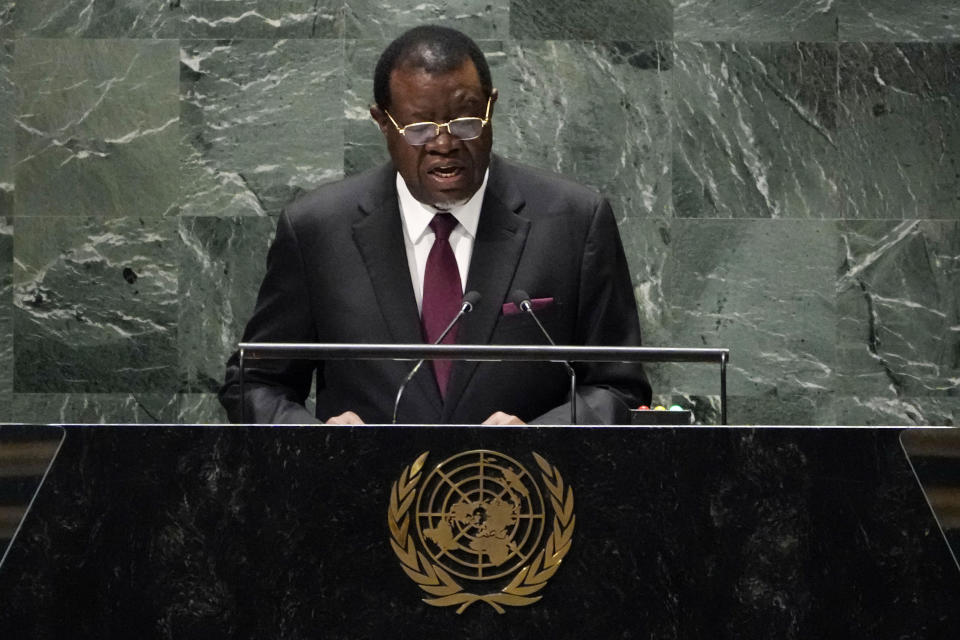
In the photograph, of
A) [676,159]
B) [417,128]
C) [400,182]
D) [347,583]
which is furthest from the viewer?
[676,159]

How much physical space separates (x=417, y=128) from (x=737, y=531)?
1.35 meters

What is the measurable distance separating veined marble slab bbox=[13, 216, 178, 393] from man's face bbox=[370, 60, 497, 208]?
2220mm

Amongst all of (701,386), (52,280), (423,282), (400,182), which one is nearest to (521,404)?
(423,282)

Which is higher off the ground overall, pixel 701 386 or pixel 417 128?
pixel 417 128

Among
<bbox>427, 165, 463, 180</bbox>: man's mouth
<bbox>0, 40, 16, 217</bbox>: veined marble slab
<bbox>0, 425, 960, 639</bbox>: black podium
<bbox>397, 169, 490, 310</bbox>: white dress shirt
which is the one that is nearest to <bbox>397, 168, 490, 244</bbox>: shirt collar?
<bbox>397, 169, 490, 310</bbox>: white dress shirt

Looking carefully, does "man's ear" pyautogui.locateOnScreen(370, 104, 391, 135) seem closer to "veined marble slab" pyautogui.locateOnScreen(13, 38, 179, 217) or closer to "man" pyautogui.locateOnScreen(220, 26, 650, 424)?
"man" pyautogui.locateOnScreen(220, 26, 650, 424)

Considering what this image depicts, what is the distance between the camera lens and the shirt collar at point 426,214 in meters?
3.34

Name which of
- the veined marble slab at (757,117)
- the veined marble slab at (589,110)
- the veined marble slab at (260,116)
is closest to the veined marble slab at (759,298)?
the veined marble slab at (757,117)

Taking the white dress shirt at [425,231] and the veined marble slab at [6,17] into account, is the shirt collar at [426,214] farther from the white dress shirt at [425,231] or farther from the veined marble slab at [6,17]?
the veined marble slab at [6,17]

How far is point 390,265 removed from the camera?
10.8ft

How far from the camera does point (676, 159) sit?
524cm

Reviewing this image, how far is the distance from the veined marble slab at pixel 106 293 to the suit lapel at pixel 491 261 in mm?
2168

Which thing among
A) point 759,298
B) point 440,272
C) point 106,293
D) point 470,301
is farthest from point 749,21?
point 470,301

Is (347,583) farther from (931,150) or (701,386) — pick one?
(931,150)
